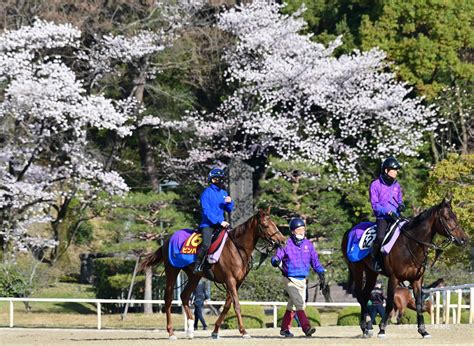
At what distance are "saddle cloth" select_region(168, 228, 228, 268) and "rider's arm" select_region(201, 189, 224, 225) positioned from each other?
21cm

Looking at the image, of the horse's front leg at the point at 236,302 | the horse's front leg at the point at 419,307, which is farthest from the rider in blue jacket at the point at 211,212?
the horse's front leg at the point at 419,307

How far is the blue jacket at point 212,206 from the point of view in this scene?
59.1 feet

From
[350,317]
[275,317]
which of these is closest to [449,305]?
[350,317]

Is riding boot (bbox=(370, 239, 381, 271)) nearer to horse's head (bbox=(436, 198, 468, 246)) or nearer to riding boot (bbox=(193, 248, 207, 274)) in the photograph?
horse's head (bbox=(436, 198, 468, 246))

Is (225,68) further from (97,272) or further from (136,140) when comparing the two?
(97,272)

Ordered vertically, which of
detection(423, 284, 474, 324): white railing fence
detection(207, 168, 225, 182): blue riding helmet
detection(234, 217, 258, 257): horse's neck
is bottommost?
detection(423, 284, 474, 324): white railing fence

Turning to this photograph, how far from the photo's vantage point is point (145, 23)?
115ft

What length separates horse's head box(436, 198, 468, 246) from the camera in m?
16.4

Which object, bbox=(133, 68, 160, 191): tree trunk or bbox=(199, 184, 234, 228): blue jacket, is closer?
bbox=(199, 184, 234, 228): blue jacket

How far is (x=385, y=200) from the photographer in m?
17.0

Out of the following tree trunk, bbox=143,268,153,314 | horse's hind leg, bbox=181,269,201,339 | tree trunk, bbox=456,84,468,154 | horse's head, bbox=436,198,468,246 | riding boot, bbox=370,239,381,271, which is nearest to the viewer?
horse's head, bbox=436,198,468,246

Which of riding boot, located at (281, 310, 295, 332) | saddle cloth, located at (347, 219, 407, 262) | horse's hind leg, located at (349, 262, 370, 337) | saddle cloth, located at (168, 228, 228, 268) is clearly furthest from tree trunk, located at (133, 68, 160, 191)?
saddle cloth, located at (347, 219, 407, 262)

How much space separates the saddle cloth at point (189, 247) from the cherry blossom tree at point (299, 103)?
16.0m

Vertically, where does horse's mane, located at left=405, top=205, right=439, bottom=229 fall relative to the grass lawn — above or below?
above
